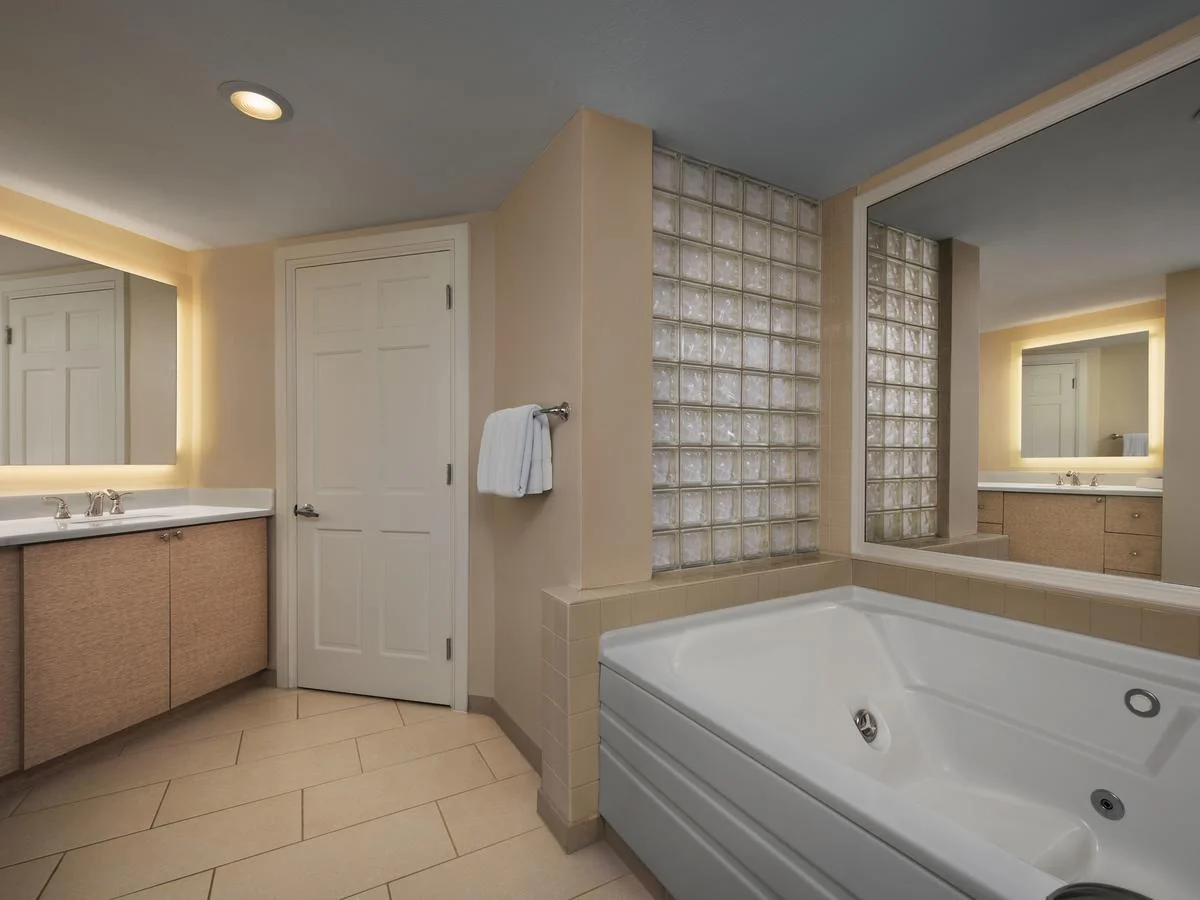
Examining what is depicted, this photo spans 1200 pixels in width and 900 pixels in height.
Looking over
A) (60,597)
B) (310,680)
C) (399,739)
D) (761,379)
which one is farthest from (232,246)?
(761,379)

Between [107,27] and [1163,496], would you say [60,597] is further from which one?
[1163,496]

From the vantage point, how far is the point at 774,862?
952mm

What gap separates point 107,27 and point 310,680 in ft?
8.02

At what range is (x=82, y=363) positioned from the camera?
7.59 feet

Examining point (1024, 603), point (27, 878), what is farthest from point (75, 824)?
point (1024, 603)

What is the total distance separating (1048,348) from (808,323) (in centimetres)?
77

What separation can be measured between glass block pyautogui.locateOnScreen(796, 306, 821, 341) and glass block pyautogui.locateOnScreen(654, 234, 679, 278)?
0.61 m

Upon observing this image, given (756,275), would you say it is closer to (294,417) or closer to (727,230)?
(727,230)

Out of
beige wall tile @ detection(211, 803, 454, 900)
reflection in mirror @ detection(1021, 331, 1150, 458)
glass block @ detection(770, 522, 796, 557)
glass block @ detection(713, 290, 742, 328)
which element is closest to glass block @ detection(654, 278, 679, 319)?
glass block @ detection(713, 290, 742, 328)

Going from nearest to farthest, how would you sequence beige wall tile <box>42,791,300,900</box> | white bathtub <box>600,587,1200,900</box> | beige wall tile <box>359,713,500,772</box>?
white bathtub <box>600,587,1200,900</box>, beige wall tile <box>42,791,300,900</box>, beige wall tile <box>359,713,500,772</box>

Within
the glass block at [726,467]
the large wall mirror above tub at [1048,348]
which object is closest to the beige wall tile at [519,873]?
the glass block at [726,467]

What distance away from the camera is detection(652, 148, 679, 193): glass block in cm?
181

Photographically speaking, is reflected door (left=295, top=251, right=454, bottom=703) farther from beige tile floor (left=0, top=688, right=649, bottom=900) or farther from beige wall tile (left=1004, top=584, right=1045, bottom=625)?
beige wall tile (left=1004, top=584, right=1045, bottom=625)

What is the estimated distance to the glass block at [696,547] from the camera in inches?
73.5
